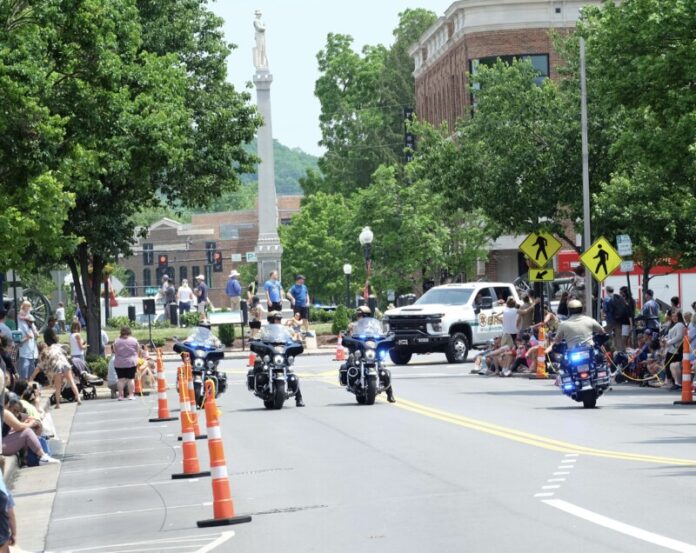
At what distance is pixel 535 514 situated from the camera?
496 inches

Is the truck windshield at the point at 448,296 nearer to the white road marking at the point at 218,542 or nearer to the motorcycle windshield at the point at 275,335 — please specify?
the motorcycle windshield at the point at 275,335

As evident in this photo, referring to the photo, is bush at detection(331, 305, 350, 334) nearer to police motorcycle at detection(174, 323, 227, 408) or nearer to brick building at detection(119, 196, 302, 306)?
police motorcycle at detection(174, 323, 227, 408)

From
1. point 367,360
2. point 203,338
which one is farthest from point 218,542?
point 203,338

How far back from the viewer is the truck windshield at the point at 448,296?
43.6 metres

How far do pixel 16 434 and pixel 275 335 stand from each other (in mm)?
7464

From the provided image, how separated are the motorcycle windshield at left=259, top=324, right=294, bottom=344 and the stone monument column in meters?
42.9

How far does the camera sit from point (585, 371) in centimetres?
2542

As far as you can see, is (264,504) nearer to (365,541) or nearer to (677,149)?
(365,541)

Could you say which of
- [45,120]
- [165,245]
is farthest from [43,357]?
[165,245]

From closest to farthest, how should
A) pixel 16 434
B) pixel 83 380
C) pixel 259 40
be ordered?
pixel 16 434 < pixel 83 380 < pixel 259 40

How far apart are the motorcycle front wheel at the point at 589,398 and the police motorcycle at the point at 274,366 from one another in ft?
15.9

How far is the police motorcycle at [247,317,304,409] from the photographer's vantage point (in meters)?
27.3

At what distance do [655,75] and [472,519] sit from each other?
21.7 meters

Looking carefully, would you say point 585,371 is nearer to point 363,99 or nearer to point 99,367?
point 99,367
